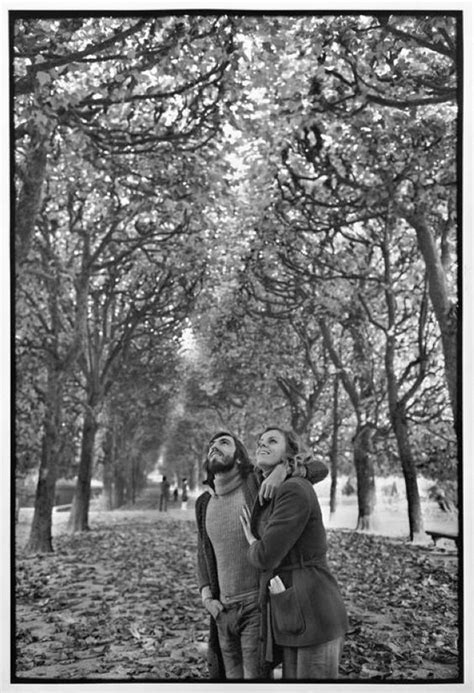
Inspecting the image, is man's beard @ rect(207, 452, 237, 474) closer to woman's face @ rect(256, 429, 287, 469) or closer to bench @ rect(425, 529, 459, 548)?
woman's face @ rect(256, 429, 287, 469)

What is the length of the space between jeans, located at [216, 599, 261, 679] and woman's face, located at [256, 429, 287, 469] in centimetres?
77

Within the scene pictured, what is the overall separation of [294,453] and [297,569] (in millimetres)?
670

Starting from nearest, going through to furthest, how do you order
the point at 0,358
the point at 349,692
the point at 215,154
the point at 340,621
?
1. the point at 340,621
2. the point at 349,692
3. the point at 0,358
4. the point at 215,154

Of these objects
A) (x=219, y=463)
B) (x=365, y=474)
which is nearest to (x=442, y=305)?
(x=365, y=474)

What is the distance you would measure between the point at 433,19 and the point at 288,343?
234 centimetres

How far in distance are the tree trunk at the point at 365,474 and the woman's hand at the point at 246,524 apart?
3.27ft

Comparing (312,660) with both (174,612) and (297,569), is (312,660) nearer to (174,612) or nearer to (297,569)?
(297,569)

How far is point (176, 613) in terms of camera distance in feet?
14.0

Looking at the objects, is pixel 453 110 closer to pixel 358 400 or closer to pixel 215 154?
pixel 215 154

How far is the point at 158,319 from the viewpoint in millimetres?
4777

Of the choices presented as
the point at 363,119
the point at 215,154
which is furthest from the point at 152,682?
the point at 363,119

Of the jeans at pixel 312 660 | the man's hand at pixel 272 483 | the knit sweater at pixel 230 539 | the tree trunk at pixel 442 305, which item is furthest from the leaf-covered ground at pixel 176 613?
the tree trunk at pixel 442 305

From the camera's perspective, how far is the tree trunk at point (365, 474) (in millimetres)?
4543

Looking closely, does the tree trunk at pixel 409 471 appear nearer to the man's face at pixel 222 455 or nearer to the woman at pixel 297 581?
the woman at pixel 297 581
